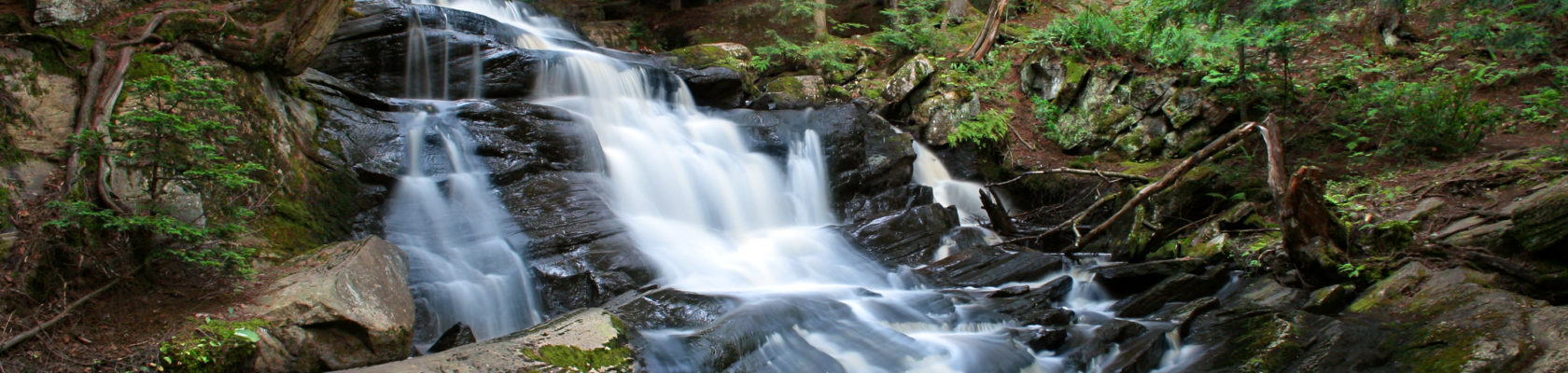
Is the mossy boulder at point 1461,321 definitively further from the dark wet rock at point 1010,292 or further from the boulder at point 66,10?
the boulder at point 66,10

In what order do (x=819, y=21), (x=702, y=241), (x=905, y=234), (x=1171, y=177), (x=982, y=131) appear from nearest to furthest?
1. (x=1171, y=177)
2. (x=702, y=241)
3. (x=905, y=234)
4. (x=982, y=131)
5. (x=819, y=21)

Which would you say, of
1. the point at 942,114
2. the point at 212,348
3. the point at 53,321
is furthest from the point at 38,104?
the point at 942,114

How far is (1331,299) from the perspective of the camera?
220 inches

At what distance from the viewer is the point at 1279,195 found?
6367 mm

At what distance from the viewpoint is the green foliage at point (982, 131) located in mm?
11758

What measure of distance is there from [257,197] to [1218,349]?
6991 millimetres

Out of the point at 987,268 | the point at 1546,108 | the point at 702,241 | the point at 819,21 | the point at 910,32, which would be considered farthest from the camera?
the point at 819,21

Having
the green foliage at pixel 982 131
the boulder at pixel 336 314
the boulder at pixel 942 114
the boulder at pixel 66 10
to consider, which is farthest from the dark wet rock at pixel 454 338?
the boulder at pixel 942 114

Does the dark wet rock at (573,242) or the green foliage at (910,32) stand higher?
the green foliage at (910,32)

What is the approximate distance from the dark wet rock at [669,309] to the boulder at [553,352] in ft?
1.72

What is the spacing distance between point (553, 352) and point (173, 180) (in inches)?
96.1

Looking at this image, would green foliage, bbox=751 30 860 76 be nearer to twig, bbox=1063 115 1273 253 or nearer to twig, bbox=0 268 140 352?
twig, bbox=1063 115 1273 253

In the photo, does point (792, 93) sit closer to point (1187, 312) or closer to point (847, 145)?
point (847, 145)

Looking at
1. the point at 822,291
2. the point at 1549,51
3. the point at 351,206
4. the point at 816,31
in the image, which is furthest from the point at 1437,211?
the point at 816,31
